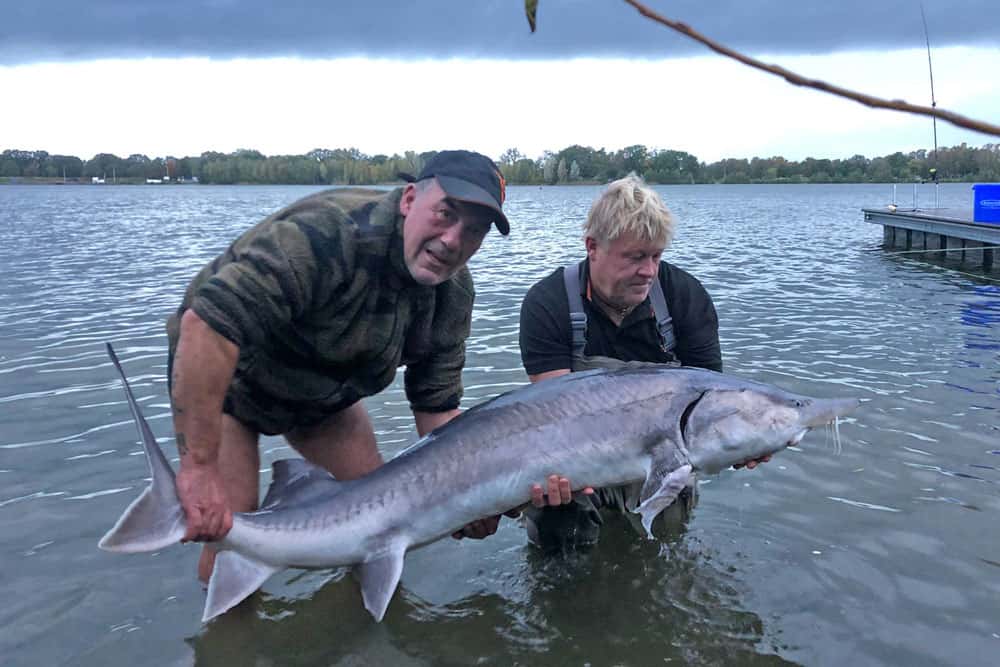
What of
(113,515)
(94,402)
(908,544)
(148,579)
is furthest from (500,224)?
(94,402)

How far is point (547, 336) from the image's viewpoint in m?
5.18

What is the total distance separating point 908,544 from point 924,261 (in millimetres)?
19577

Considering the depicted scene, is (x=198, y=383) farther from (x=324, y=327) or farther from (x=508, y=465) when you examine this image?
(x=508, y=465)

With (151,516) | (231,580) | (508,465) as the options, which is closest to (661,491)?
(508,465)

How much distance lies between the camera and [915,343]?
11.9 meters

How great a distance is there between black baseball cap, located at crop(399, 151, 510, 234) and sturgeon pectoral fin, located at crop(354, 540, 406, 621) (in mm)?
1669

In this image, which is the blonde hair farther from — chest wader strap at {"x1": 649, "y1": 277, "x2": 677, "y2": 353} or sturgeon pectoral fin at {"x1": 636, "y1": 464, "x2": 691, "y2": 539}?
sturgeon pectoral fin at {"x1": 636, "y1": 464, "x2": 691, "y2": 539}

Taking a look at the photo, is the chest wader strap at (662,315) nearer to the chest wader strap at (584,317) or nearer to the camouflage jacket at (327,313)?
the chest wader strap at (584,317)

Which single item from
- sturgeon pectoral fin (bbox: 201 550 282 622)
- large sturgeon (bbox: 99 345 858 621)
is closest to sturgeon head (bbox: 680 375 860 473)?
large sturgeon (bbox: 99 345 858 621)

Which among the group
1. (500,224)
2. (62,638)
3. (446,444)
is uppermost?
(500,224)

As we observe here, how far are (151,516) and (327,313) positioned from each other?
4.10ft

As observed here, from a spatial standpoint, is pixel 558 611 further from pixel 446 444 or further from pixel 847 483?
pixel 847 483

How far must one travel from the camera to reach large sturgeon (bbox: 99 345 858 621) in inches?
151

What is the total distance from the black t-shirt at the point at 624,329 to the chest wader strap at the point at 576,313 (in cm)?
3
